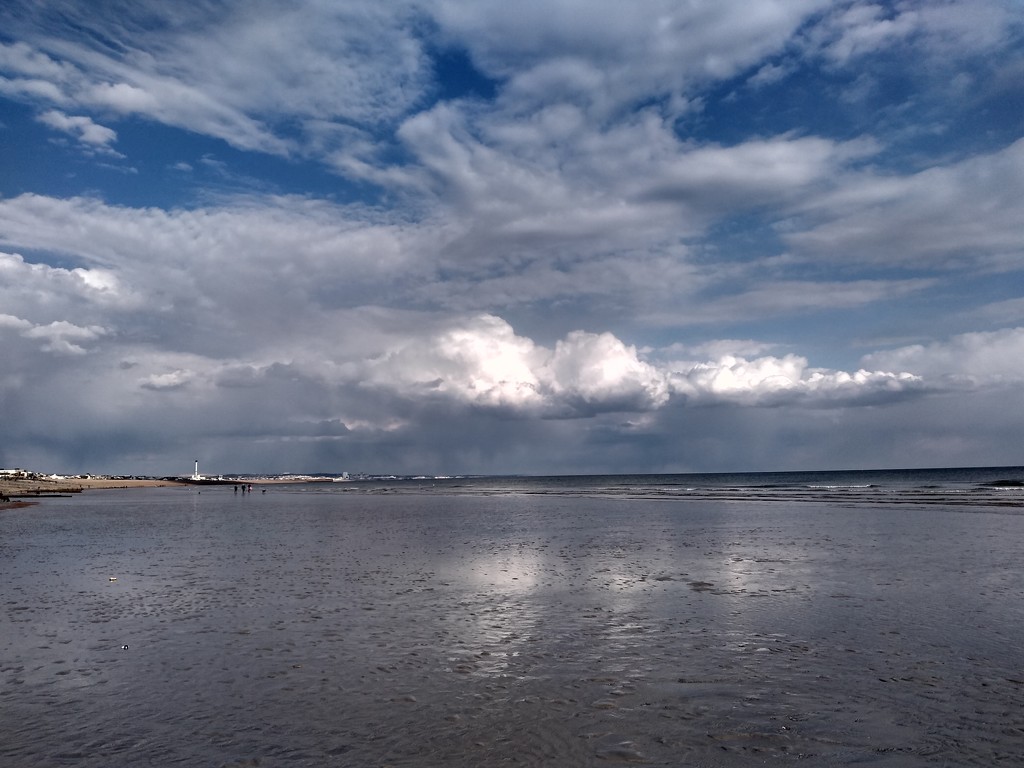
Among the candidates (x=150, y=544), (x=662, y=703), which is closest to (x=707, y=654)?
(x=662, y=703)

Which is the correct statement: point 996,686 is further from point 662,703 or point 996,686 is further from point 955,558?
point 955,558

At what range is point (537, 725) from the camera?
11133 millimetres

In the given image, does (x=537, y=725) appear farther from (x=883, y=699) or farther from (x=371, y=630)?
(x=371, y=630)

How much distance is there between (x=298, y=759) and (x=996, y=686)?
39.5ft

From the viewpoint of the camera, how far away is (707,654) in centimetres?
1512

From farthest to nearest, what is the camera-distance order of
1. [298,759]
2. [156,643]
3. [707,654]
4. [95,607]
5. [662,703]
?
[95,607], [156,643], [707,654], [662,703], [298,759]

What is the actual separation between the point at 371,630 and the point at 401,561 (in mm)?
13409

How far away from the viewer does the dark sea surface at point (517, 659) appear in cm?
1041

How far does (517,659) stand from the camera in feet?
48.9

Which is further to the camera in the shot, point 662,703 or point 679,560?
point 679,560

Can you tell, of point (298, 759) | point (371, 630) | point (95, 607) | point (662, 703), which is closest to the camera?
point (298, 759)

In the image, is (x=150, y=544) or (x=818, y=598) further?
(x=150, y=544)

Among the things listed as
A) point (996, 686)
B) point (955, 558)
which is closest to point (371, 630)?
point (996, 686)

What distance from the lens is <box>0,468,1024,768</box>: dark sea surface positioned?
34.2ft
